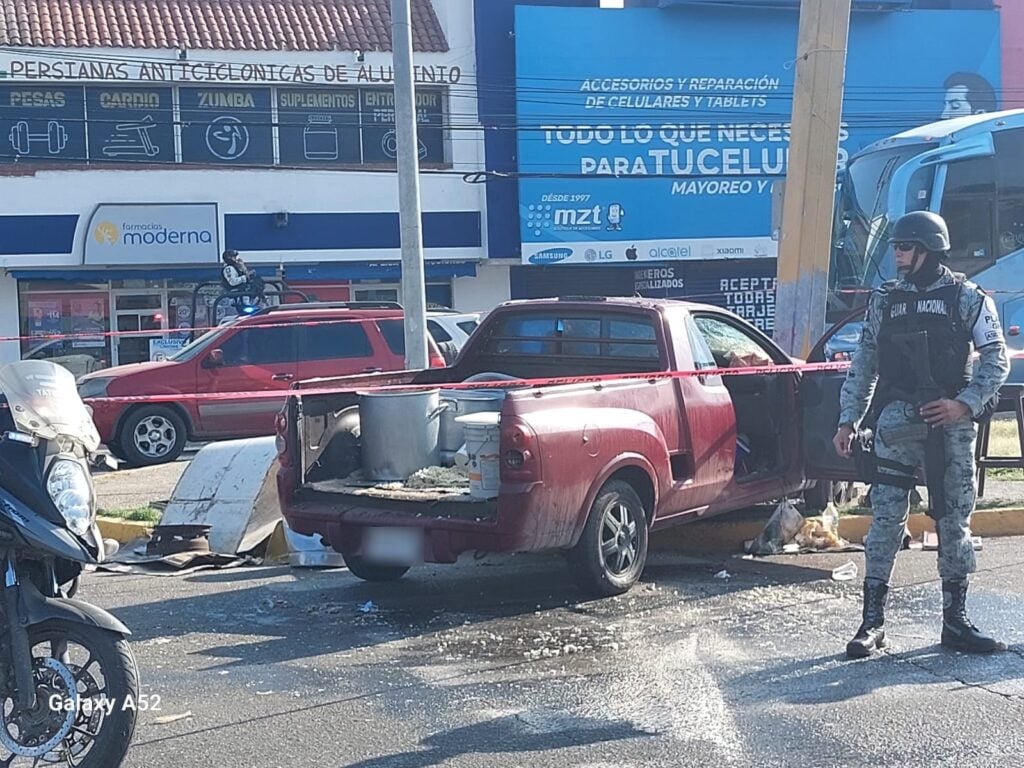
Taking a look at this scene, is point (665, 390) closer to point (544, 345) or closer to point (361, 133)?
point (544, 345)

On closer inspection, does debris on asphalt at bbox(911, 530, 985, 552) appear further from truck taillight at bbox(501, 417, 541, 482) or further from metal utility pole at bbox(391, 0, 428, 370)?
metal utility pole at bbox(391, 0, 428, 370)

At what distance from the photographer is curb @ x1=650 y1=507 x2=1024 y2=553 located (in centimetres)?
873

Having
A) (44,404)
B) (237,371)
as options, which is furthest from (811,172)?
(44,404)

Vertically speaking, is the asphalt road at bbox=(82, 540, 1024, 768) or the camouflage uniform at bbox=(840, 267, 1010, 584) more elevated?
the camouflage uniform at bbox=(840, 267, 1010, 584)

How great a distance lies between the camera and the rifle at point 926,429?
600 cm

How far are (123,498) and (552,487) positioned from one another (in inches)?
216

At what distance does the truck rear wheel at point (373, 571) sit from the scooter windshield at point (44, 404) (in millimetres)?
3223

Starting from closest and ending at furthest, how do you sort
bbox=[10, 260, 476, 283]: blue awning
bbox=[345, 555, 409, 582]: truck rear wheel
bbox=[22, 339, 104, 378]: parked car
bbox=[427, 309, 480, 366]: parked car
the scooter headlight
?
the scooter headlight, bbox=[345, 555, 409, 582]: truck rear wheel, bbox=[427, 309, 480, 366]: parked car, bbox=[22, 339, 104, 378]: parked car, bbox=[10, 260, 476, 283]: blue awning

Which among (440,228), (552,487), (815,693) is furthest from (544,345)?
(440,228)

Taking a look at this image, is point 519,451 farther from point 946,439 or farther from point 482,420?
point 946,439

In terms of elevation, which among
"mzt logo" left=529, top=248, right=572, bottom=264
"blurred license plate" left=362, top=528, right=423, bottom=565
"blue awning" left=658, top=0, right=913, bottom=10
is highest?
"blue awning" left=658, top=0, right=913, bottom=10

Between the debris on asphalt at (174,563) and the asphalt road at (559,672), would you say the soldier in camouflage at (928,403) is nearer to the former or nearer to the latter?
the asphalt road at (559,672)

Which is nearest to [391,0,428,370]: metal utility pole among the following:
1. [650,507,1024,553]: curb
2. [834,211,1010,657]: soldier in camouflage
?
[650,507,1024,553]: curb

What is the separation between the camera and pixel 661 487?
296 inches
